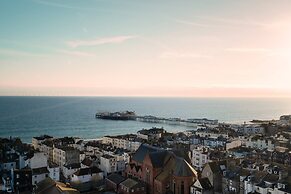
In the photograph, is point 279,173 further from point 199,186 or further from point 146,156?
point 146,156

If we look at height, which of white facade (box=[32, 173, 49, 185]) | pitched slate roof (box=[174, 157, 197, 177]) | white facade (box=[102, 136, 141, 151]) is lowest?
white facade (box=[102, 136, 141, 151])

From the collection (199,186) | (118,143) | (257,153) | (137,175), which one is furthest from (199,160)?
(118,143)

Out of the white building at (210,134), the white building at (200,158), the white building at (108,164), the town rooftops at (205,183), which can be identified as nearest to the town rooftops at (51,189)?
the town rooftops at (205,183)

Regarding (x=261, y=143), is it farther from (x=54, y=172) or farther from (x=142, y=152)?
(x=54, y=172)

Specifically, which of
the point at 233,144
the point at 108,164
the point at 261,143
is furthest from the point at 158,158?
the point at 261,143

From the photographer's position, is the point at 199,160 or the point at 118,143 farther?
the point at 118,143

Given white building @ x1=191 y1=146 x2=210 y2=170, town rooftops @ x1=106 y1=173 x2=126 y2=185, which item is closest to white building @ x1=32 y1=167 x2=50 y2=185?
town rooftops @ x1=106 y1=173 x2=126 y2=185

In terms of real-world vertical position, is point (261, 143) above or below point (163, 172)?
below

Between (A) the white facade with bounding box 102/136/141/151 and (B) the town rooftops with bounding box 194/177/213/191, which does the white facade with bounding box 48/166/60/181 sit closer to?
(B) the town rooftops with bounding box 194/177/213/191
